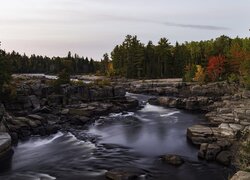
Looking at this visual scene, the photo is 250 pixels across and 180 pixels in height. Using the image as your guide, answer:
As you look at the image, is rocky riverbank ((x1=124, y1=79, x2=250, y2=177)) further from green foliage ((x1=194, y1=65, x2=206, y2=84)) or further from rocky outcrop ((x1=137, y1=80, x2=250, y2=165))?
green foliage ((x1=194, y1=65, x2=206, y2=84))

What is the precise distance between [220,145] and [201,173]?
5.78 metres

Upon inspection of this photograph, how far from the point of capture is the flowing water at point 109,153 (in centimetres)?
2706

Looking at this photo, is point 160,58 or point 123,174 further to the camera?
point 160,58

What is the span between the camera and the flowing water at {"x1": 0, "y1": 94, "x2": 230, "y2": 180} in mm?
27056

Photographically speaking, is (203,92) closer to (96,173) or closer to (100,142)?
(100,142)

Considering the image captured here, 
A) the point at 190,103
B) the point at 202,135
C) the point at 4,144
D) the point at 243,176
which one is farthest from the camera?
the point at 190,103

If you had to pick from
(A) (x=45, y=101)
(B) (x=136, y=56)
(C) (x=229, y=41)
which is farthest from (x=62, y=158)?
(C) (x=229, y=41)

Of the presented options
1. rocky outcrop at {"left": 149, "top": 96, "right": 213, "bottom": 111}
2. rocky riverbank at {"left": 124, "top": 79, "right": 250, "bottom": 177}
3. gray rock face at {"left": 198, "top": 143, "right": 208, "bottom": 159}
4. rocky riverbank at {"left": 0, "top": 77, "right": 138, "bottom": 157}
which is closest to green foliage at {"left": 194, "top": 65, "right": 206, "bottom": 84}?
rocky riverbank at {"left": 124, "top": 79, "right": 250, "bottom": 177}

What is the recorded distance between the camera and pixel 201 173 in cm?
2698

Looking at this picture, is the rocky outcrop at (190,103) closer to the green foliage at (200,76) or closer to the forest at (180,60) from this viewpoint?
the forest at (180,60)

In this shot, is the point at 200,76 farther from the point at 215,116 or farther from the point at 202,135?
the point at 202,135

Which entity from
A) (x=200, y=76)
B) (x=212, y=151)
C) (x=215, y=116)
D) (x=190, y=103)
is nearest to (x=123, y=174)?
(x=212, y=151)

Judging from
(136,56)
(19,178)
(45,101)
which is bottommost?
(19,178)

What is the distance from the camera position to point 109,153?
33.1m
